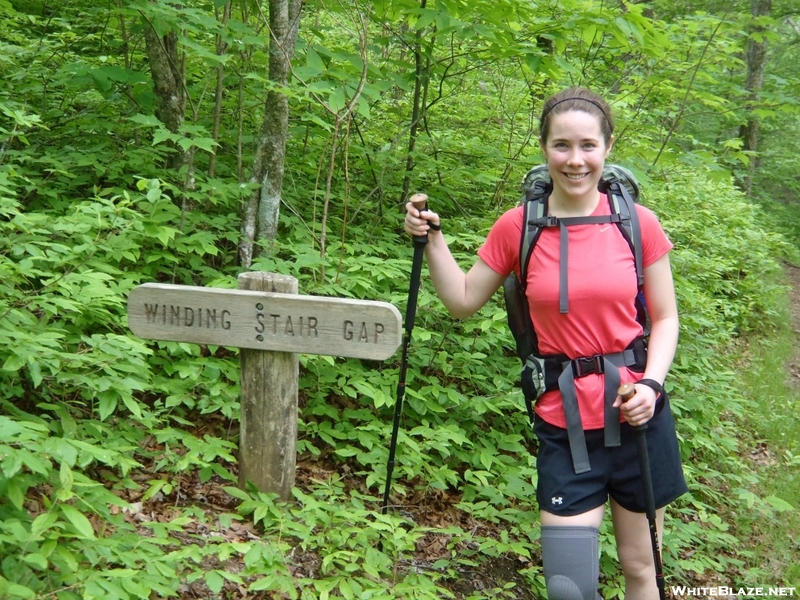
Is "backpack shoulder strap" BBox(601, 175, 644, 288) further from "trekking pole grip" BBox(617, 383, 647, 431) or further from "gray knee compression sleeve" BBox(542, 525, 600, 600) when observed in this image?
"gray knee compression sleeve" BBox(542, 525, 600, 600)

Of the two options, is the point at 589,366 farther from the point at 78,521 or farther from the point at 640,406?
the point at 78,521

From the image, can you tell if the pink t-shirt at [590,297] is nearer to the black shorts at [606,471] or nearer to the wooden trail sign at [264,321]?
the black shorts at [606,471]

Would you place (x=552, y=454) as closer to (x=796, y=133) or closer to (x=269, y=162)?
(x=269, y=162)

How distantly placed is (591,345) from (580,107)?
88 centimetres

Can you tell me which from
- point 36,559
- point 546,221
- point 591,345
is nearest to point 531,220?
point 546,221

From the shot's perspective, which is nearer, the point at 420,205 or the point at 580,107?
the point at 580,107

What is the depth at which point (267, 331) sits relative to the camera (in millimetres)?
3293

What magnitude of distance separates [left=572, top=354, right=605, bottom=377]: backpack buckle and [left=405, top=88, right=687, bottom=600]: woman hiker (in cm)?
2

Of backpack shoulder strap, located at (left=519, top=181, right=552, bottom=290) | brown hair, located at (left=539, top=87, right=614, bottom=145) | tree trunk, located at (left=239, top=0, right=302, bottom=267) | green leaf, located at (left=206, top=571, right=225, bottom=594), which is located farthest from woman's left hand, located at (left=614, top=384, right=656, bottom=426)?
tree trunk, located at (left=239, top=0, right=302, bottom=267)

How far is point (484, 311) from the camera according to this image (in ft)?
15.6

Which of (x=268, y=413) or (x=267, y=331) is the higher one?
(x=267, y=331)

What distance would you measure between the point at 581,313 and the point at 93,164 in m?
4.01

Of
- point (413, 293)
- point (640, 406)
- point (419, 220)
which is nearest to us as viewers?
point (640, 406)

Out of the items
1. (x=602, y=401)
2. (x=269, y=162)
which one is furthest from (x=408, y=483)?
(x=269, y=162)
